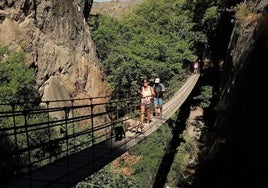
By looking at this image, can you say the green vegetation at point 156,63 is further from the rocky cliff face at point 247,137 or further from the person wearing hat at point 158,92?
the rocky cliff face at point 247,137

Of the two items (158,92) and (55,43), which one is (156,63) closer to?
(55,43)

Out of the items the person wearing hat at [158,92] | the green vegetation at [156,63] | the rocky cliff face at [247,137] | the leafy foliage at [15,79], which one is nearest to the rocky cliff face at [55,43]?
the leafy foliage at [15,79]

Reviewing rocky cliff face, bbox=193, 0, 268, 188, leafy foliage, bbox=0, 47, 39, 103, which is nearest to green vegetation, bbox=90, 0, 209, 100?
leafy foliage, bbox=0, 47, 39, 103

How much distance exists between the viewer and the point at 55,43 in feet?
67.8

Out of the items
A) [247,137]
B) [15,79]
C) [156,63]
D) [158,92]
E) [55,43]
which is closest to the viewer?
[247,137]

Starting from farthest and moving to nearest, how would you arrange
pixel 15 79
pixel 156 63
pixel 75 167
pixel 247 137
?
pixel 156 63 < pixel 15 79 < pixel 247 137 < pixel 75 167

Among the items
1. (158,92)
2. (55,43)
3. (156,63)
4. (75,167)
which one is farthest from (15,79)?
(156,63)

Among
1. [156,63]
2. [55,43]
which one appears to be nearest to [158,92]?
[55,43]

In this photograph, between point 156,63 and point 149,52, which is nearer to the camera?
point 156,63

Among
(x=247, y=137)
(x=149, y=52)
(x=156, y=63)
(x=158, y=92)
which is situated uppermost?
(x=149, y=52)

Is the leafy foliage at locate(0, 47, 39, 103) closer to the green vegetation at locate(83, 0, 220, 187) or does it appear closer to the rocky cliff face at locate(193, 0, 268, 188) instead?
the green vegetation at locate(83, 0, 220, 187)

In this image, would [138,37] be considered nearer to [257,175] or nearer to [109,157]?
[109,157]

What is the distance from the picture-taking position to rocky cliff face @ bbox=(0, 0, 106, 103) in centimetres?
1860

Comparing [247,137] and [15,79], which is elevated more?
[15,79]
